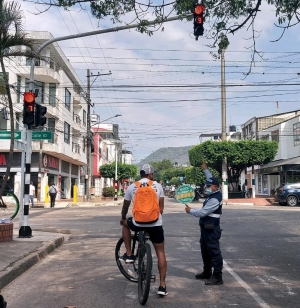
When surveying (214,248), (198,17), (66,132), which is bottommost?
(214,248)

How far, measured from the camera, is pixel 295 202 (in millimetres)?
29766

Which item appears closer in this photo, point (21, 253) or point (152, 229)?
point (152, 229)

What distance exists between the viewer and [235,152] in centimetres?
4038

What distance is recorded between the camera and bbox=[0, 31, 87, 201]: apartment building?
37.5 metres

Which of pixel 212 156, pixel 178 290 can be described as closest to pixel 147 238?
pixel 178 290

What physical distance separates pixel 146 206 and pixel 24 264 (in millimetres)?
3204

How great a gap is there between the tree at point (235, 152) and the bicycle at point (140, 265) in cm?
3309

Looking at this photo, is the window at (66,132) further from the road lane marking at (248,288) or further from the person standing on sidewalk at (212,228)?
the person standing on sidewalk at (212,228)

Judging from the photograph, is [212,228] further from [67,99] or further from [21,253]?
[67,99]

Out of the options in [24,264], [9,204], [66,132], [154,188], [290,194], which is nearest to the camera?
[154,188]

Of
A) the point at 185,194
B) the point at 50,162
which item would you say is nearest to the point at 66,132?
the point at 50,162

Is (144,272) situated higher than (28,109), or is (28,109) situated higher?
(28,109)

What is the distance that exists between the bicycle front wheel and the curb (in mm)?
2150

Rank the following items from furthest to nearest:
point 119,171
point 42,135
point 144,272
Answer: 1. point 119,171
2. point 42,135
3. point 144,272
